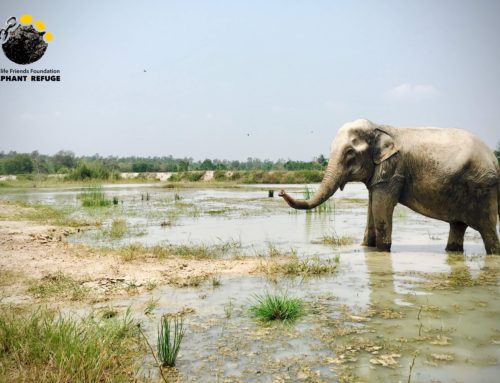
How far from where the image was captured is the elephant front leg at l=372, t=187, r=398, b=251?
791 centimetres

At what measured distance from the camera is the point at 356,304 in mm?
5031

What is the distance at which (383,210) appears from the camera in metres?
7.92

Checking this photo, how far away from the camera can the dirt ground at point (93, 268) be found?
5.97 meters

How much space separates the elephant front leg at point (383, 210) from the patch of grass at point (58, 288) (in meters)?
4.96

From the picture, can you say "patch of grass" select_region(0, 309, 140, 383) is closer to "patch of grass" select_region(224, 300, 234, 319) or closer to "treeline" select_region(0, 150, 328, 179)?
"patch of grass" select_region(224, 300, 234, 319)

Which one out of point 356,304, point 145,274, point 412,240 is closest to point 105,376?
point 356,304

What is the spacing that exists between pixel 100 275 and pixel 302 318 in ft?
11.1

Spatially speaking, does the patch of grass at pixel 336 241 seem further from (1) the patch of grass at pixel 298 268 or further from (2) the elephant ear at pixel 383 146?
(1) the patch of grass at pixel 298 268

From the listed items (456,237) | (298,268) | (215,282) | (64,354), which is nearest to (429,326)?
(298,268)

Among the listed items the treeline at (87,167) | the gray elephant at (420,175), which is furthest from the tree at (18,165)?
the gray elephant at (420,175)

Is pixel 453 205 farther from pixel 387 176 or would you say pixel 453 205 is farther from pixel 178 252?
pixel 178 252

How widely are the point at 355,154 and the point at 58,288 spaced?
17.1 ft

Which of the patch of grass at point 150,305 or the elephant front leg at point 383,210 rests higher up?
the elephant front leg at point 383,210

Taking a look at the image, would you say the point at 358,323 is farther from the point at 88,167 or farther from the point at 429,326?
the point at 88,167
